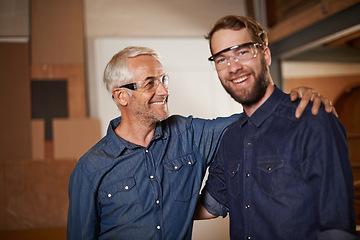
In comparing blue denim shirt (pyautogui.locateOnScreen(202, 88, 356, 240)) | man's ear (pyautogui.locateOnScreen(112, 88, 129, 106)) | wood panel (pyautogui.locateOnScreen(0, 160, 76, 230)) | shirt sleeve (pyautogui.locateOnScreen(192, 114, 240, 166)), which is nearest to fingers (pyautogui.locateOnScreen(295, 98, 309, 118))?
blue denim shirt (pyautogui.locateOnScreen(202, 88, 356, 240))

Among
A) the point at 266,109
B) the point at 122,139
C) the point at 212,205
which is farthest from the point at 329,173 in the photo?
the point at 122,139

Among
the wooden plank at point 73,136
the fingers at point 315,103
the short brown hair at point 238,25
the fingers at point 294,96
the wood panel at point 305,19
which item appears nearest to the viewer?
the fingers at point 315,103

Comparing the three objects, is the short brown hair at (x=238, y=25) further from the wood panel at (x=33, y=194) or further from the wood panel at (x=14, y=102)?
the wood panel at (x=14, y=102)

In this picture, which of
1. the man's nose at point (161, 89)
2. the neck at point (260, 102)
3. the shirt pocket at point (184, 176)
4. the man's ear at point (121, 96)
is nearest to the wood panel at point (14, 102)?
the man's ear at point (121, 96)

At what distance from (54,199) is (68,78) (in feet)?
4.08

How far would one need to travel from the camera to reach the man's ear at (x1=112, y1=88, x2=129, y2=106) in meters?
1.92

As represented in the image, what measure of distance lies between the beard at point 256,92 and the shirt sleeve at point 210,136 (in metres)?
0.44

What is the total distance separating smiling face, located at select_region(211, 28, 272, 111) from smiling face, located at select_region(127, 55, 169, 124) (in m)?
0.50

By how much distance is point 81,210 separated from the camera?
5.62 feet

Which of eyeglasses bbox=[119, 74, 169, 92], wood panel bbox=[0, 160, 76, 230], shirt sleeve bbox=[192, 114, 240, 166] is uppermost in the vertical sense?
eyeglasses bbox=[119, 74, 169, 92]

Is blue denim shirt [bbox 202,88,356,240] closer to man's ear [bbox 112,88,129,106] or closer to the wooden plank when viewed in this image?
man's ear [bbox 112,88,129,106]

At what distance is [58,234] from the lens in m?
3.21

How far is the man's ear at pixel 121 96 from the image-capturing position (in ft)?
6.31

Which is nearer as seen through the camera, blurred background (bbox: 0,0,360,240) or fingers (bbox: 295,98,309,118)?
fingers (bbox: 295,98,309,118)
